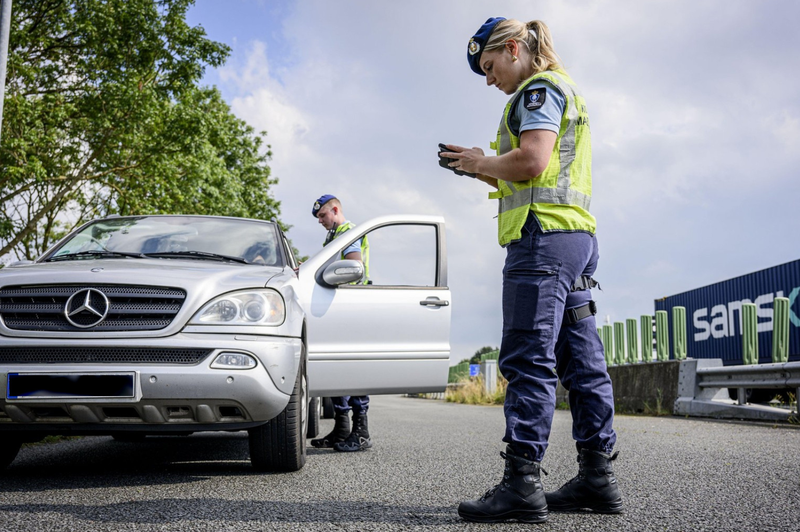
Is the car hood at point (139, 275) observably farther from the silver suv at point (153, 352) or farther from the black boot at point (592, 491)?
the black boot at point (592, 491)

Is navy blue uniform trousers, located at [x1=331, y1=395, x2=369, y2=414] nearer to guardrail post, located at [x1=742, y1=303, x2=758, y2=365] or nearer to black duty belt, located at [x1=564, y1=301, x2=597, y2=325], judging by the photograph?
black duty belt, located at [x1=564, y1=301, x2=597, y2=325]

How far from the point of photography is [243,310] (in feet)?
11.9

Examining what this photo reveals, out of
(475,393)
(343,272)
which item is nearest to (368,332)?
(343,272)

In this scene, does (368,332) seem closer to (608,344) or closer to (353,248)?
(353,248)

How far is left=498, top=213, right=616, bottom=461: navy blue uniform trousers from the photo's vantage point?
9.08 feet

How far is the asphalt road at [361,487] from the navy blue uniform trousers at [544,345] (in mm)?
354

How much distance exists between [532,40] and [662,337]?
1133 centimetres

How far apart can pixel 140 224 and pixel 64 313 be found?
5.81 ft

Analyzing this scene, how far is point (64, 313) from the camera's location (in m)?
3.45

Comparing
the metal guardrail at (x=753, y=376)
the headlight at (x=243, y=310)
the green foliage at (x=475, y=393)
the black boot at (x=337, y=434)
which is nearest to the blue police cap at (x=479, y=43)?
the headlight at (x=243, y=310)

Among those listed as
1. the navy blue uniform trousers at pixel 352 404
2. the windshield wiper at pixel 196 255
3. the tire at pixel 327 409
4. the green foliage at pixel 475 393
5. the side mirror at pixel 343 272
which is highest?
the windshield wiper at pixel 196 255

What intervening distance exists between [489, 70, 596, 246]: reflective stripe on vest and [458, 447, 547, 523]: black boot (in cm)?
90

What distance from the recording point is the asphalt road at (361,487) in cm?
276

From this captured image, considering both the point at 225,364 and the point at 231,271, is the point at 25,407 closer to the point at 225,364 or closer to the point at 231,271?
the point at 225,364
